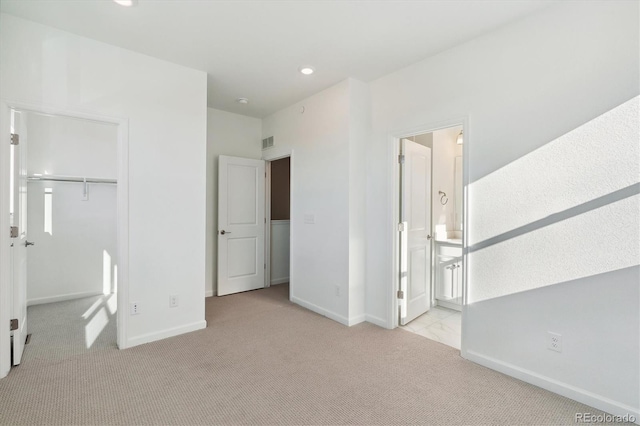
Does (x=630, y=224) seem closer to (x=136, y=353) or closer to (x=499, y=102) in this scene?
(x=499, y=102)

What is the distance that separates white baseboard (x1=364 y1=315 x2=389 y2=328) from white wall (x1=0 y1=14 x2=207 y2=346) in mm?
1776

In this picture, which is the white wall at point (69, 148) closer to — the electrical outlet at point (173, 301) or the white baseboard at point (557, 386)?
the electrical outlet at point (173, 301)

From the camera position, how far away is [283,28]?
253cm

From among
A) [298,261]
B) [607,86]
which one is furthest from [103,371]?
[607,86]

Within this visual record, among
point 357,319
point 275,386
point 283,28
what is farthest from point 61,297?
point 283,28

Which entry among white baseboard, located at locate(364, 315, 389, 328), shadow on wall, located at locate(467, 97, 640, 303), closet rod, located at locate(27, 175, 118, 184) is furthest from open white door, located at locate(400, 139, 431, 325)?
closet rod, located at locate(27, 175, 118, 184)

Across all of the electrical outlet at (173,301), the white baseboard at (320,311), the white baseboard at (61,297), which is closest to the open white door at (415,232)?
the white baseboard at (320,311)

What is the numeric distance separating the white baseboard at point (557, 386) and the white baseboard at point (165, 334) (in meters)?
2.56

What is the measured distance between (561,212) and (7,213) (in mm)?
3954

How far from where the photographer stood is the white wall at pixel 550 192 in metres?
1.95

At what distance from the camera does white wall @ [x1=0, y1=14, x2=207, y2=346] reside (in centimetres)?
247

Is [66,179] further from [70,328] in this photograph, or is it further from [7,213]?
[7,213]

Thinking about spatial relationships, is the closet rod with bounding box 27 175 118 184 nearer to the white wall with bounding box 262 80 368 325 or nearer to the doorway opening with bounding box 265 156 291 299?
the doorway opening with bounding box 265 156 291 299

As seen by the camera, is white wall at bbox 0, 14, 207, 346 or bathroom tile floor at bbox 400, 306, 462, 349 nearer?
white wall at bbox 0, 14, 207, 346
